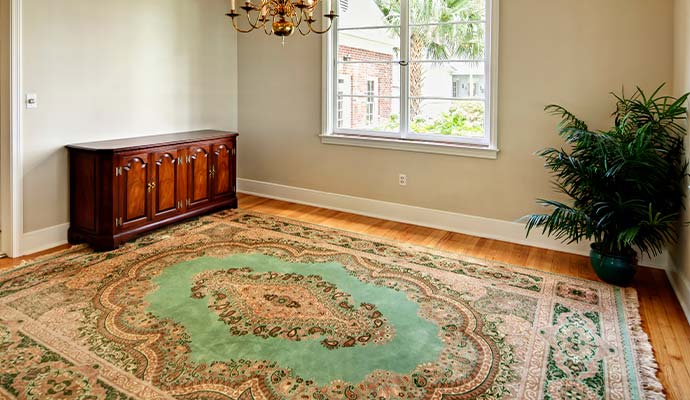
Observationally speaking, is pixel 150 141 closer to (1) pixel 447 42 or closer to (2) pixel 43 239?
(2) pixel 43 239

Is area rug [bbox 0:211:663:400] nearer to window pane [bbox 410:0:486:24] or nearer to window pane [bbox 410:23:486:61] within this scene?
window pane [bbox 410:23:486:61]

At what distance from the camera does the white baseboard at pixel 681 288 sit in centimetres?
295

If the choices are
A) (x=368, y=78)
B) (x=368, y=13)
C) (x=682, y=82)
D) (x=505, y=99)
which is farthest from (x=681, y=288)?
(x=368, y=13)

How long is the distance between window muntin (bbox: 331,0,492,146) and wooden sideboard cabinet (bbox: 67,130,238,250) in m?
1.62

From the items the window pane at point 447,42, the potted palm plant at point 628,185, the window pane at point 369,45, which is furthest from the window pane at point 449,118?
the potted palm plant at point 628,185

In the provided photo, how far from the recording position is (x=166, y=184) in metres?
4.48

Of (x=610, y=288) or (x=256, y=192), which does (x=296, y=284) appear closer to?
(x=610, y=288)

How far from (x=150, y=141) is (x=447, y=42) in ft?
9.68

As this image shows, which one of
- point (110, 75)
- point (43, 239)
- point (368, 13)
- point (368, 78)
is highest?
point (368, 13)

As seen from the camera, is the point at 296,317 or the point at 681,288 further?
the point at 681,288

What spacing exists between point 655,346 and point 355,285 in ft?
5.89

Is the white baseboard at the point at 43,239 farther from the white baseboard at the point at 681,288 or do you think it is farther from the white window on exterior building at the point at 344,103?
the white baseboard at the point at 681,288

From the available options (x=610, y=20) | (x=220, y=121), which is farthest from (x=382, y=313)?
(x=220, y=121)

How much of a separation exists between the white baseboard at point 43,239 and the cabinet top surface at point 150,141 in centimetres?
72
